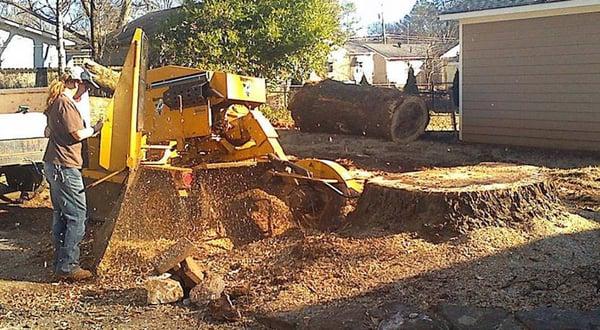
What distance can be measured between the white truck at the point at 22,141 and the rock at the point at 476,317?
5.84m

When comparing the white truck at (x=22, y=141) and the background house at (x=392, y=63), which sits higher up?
the background house at (x=392, y=63)

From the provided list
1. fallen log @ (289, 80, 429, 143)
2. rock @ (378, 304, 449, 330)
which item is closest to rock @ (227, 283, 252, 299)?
rock @ (378, 304, 449, 330)

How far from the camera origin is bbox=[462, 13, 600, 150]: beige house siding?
41.1 feet

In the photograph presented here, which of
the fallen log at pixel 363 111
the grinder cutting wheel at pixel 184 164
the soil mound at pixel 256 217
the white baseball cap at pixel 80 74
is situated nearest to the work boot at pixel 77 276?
the grinder cutting wheel at pixel 184 164

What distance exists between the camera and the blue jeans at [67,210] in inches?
254

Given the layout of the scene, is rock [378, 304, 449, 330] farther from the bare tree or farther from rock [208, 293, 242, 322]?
the bare tree

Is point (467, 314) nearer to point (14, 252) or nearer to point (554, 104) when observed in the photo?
point (14, 252)

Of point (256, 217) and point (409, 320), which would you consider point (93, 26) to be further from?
point (409, 320)

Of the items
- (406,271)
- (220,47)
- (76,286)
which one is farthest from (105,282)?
(220,47)

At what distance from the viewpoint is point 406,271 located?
5.50 metres

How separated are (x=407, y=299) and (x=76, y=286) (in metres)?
2.75

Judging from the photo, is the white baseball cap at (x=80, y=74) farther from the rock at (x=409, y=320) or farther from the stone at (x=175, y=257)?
the rock at (x=409, y=320)

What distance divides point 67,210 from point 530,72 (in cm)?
939

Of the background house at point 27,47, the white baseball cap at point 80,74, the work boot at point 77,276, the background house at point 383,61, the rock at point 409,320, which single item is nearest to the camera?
the rock at point 409,320
